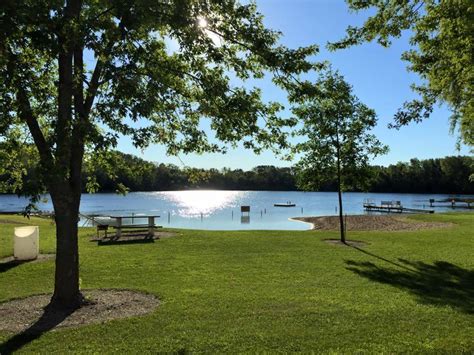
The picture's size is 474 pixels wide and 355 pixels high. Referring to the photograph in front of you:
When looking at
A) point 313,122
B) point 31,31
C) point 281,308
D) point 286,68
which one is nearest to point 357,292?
point 281,308

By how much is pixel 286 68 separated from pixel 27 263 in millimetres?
9813

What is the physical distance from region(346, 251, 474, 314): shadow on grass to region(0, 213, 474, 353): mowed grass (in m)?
0.03

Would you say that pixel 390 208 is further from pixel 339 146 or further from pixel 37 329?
pixel 37 329

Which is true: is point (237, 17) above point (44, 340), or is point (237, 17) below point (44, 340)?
above

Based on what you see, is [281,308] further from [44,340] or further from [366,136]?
[366,136]

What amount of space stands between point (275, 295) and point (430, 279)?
4428mm

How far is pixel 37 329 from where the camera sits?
6.87m

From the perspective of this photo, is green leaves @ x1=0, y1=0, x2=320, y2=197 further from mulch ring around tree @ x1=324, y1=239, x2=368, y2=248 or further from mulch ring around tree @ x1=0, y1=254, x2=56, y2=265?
mulch ring around tree @ x1=324, y1=239, x2=368, y2=248

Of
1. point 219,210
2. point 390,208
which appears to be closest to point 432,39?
point 390,208

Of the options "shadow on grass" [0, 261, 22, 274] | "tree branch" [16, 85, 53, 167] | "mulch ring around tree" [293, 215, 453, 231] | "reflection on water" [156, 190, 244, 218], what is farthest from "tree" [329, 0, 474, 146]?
"reflection on water" [156, 190, 244, 218]

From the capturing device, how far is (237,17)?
7887mm

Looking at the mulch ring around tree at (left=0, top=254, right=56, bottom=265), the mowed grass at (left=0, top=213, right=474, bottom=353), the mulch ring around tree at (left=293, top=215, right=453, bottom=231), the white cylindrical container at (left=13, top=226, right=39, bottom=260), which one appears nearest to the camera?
the mowed grass at (left=0, top=213, right=474, bottom=353)

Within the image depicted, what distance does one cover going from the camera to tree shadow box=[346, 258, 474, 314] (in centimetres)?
875

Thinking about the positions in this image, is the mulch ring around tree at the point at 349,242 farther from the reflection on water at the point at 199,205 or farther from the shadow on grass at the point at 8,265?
the reflection on water at the point at 199,205
